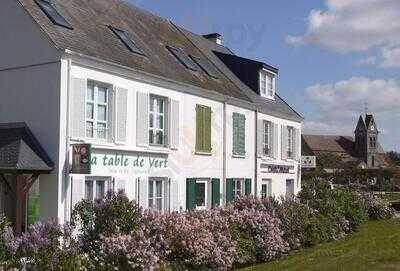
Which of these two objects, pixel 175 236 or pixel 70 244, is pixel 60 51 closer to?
pixel 175 236

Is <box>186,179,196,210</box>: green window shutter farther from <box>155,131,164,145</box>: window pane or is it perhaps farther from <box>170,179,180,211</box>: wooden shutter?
<box>155,131,164,145</box>: window pane

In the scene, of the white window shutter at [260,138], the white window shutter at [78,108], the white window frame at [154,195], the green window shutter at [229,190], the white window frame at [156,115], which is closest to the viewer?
the white window shutter at [78,108]

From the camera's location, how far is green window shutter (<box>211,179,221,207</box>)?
21.0 meters

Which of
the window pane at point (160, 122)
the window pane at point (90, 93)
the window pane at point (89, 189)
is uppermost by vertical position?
the window pane at point (90, 93)

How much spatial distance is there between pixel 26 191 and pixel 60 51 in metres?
3.58

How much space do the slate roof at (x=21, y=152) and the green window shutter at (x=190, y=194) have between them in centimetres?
627

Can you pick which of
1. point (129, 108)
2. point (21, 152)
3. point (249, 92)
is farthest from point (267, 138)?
point (21, 152)

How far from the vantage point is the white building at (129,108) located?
47.2ft

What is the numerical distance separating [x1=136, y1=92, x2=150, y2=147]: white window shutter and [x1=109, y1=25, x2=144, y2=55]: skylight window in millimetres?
1843

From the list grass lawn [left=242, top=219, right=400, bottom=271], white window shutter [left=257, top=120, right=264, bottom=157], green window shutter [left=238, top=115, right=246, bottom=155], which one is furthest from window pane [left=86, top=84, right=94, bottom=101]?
white window shutter [left=257, top=120, right=264, bottom=157]

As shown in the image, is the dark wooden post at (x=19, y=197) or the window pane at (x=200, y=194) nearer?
the dark wooden post at (x=19, y=197)

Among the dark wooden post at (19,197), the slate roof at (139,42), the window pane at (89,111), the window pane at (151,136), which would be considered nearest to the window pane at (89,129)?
the window pane at (89,111)

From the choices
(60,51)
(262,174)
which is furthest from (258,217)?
(262,174)

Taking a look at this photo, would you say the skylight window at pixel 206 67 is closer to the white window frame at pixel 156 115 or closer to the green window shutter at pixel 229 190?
the green window shutter at pixel 229 190
